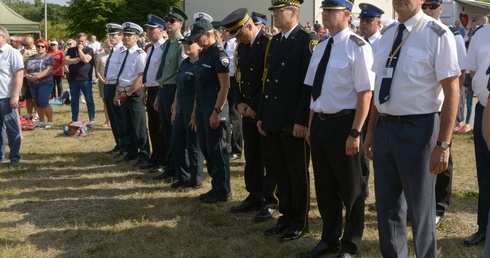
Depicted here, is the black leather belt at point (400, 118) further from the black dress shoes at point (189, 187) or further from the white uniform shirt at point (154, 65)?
the white uniform shirt at point (154, 65)

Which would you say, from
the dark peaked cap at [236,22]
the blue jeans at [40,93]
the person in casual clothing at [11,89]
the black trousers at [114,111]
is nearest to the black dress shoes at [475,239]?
the dark peaked cap at [236,22]

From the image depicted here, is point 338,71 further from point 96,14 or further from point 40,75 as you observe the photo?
point 96,14

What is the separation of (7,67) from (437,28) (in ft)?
22.9

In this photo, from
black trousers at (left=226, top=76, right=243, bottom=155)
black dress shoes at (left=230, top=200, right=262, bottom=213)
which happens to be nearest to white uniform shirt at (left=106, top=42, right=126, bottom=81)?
black trousers at (left=226, top=76, right=243, bottom=155)

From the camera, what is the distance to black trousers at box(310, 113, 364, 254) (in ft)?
14.6

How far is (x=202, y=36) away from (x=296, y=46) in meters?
1.72

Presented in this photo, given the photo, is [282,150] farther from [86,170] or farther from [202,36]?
[86,170]

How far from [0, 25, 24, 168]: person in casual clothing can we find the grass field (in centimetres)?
48

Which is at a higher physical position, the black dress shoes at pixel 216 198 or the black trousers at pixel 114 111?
the black trousers at pixel 114 111

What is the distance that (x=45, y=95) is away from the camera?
39.8 ft

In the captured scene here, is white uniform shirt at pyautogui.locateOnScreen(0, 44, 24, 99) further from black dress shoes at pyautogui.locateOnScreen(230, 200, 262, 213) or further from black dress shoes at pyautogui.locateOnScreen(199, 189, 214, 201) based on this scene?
black dress shoes at pyautogui.locateOnScreen(230, 200, 262, 213)

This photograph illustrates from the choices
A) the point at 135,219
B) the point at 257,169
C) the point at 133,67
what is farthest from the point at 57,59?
the point at 257,169

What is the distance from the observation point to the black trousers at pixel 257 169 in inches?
238

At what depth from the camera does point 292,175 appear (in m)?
5.17
